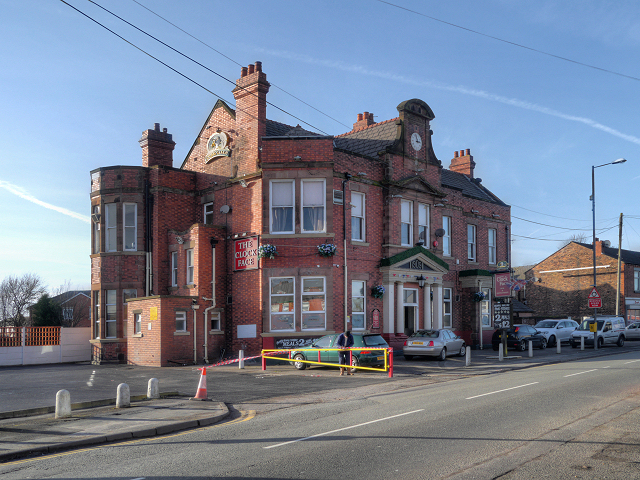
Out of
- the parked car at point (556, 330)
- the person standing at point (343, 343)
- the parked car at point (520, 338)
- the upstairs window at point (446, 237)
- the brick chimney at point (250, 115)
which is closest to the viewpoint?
the person standing at point (343, 343)

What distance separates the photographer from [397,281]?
26453mm

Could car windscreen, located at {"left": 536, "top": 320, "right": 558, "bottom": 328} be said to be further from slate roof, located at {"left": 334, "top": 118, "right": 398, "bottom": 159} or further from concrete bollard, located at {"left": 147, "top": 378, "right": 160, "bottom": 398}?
concrete bollard, located at {"left": 147, "top": 378, "right": 160, "bottom": 398}

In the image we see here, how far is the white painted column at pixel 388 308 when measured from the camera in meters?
26.0

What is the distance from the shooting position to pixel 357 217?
25.6 meters

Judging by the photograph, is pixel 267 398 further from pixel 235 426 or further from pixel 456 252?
pixel 456 252

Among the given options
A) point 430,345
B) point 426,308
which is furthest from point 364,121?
point 430,345

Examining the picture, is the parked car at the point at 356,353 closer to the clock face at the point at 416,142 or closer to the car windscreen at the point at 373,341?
the car windscreen at the point at 373,341

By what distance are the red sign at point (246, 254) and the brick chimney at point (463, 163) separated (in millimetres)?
19105

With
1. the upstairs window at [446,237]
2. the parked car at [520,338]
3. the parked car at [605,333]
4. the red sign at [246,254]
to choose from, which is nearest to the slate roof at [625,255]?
the parked car at [605,333]

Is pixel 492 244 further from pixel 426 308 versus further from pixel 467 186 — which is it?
pixel 426 308

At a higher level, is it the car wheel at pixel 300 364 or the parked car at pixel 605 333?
the car wheel at pixel 300 364

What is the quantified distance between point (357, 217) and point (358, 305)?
3.88m

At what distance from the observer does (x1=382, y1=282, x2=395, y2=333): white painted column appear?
2595 centimetres

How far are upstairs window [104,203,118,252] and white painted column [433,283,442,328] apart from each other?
1564 centimetres
